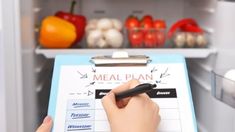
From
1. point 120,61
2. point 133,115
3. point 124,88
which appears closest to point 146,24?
point 120,61

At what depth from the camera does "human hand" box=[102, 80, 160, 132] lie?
2.63ft

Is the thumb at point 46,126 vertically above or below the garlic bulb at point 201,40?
below

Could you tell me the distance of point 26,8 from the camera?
1374 mm

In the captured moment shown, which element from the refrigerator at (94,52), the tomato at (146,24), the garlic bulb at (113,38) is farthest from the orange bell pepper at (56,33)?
the tomato at (146,24)

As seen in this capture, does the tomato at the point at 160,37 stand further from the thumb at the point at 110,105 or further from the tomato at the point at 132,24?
the thumb at the point at 110,105

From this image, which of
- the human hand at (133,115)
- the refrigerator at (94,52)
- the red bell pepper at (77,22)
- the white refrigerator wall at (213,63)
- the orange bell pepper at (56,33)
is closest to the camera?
the human hand at (133,115)

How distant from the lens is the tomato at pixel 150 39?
1565 mm

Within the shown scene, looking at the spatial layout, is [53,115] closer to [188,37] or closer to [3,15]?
[3,15]

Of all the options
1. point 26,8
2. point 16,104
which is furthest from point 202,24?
point 16,104

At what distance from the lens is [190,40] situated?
5.16ft

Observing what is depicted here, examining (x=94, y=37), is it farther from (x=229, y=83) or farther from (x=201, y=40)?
(x=229, y=83)

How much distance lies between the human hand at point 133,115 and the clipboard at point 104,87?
78 millimetres

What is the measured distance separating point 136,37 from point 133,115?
785 mm

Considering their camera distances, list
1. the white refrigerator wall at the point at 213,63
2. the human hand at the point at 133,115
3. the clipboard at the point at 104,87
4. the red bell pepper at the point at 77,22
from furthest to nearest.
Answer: the red bell pepper at the point at 77,22
the white refrigerator wall at the point at 213,63
the clipboard at the point at 104,87
the human hand at the point at 133,115
